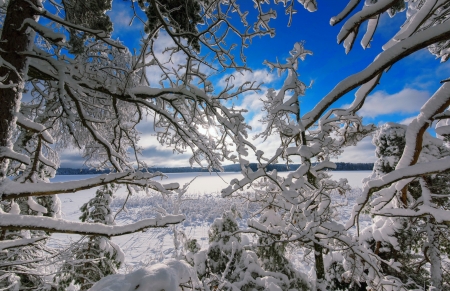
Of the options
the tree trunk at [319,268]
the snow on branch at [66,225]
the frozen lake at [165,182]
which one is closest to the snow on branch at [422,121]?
the frozen lake at [165,182]

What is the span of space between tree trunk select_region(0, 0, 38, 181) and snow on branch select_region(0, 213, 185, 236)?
2.52ft

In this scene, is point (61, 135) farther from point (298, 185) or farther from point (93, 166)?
point (298, 185)

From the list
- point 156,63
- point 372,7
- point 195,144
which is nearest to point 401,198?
point 372,7

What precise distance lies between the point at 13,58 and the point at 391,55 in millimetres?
3077

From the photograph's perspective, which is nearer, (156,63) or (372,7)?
(372,7)

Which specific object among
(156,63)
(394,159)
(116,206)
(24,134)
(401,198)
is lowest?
(116,206)

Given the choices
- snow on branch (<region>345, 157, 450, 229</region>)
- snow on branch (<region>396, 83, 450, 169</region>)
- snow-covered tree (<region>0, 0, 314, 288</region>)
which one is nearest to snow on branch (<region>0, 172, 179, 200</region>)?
snow-covered tree (<region>0, 0, 314, 288</region>)

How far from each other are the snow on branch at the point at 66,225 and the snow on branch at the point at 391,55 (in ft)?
4.91

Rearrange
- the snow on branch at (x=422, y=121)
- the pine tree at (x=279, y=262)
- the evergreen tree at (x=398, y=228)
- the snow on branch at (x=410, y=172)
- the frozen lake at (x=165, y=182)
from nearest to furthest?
the snow on branch at (x=410, y=172), the snow on branch at (x=422, y=121), the pine tree at (x=279, y=262), the evergreen tree at (x=398, y=228), the frozen lake at (x=165, y=182)

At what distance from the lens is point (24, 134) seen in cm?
332

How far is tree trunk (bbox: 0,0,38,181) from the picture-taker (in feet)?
6.38

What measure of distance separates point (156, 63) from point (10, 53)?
1.50m

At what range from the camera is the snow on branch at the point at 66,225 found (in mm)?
1407

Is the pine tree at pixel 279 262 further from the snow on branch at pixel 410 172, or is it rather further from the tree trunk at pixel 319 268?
the snow on branch at pixel 410 172
